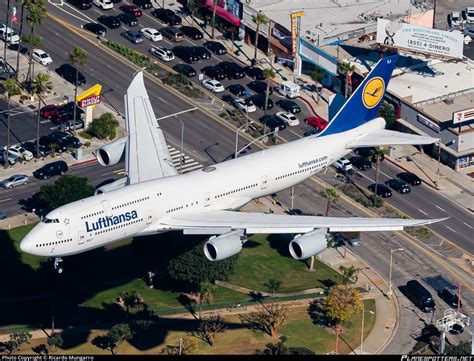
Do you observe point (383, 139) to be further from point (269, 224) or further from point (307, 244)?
point (307, 244)

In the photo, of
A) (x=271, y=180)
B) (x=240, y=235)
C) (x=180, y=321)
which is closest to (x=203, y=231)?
(x=240, y=235)

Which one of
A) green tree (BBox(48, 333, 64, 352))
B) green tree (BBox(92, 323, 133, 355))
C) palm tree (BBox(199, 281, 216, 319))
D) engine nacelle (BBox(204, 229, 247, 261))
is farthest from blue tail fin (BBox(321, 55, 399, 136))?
green tree (BBox(48, 333, 64, 352))

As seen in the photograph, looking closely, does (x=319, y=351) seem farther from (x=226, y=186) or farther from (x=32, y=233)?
(x=32, y=233)

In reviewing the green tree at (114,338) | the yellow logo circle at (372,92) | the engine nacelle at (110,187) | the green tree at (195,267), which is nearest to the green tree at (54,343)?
the green tree at (114,338)

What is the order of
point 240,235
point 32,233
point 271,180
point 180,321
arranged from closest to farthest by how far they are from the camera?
point 32,233
point 240,235
point 271,180
point 180,321

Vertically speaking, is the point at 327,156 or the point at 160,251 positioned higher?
the point at 327,156

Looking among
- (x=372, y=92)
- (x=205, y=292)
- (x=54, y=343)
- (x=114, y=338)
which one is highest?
(x=372, y=92)

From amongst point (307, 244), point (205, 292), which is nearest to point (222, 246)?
point (307, 244)

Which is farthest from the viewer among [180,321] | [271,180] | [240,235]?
[180,321]
